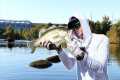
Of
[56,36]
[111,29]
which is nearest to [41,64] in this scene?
[56,36]

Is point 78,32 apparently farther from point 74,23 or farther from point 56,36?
point 56,36

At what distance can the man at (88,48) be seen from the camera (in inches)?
172

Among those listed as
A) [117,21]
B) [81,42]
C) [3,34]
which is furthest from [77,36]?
[3,34]

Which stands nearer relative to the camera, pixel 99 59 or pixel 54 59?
pixel 99 59

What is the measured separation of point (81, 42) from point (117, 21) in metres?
105

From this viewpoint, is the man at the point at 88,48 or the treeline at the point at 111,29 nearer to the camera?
the man at the point at 88,48

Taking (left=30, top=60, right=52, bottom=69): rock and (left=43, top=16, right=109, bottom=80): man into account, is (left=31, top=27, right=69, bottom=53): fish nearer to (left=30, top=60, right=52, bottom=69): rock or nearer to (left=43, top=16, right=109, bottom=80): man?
(left=43, top=16, right=109, bottom=80): man

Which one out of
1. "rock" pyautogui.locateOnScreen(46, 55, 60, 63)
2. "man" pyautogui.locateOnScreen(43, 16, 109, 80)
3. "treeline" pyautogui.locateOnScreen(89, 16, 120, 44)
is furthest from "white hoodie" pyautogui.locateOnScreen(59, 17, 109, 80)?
"treeline" pyautogui.locateOnScreen(89, 16, 120, 44)

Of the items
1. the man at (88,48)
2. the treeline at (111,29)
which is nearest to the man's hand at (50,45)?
the man at (88,48)

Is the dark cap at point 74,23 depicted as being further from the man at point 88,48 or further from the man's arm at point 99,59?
the man's arm at point 99,59

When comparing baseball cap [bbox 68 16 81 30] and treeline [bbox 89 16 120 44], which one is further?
treeline [bbox 89 16 120 44]

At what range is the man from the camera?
4.37 metres

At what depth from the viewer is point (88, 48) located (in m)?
4.40

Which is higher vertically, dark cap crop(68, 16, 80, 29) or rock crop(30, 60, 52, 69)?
dark cap crop(68, 16, 80, 29)
